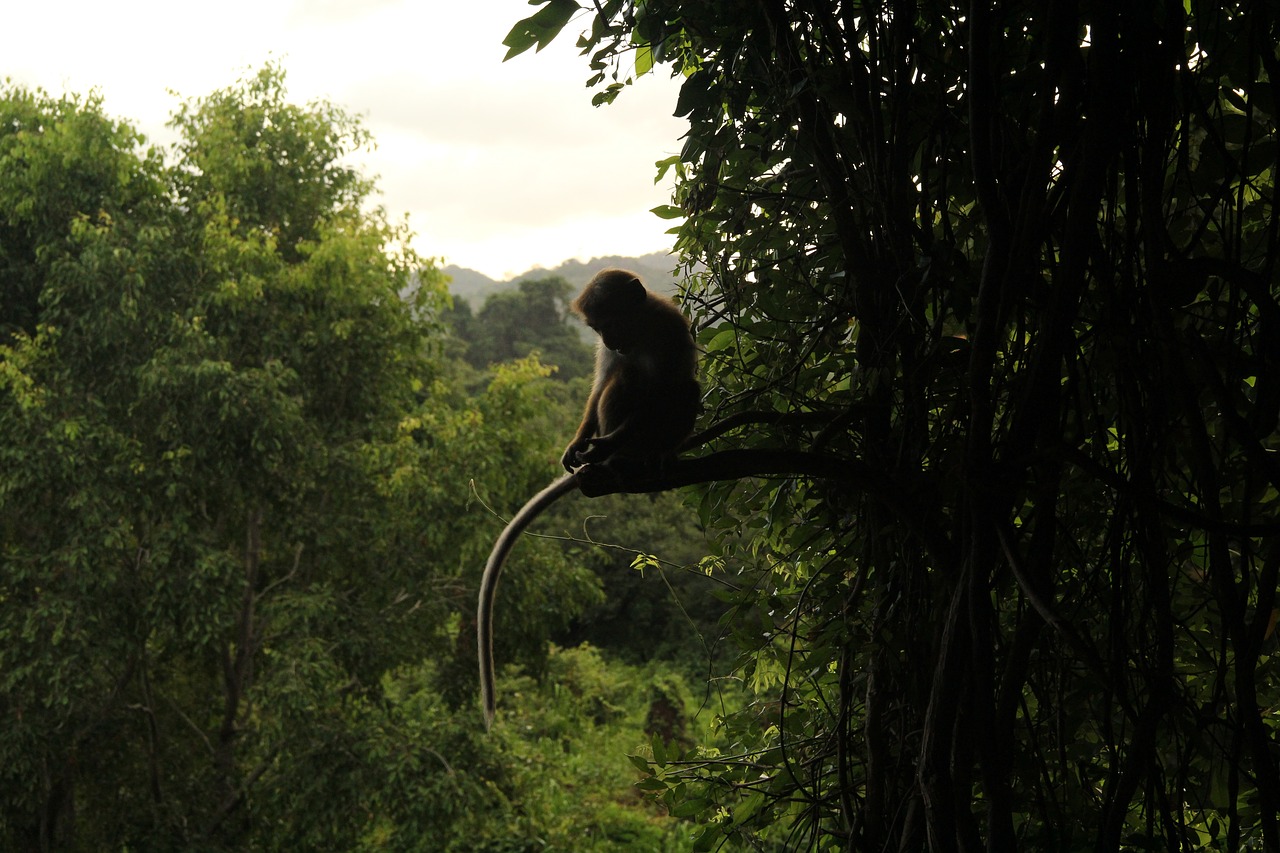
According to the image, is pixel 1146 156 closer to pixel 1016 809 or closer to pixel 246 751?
pixel 1016 809

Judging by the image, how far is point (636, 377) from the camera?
213 centimetres

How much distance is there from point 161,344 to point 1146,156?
5.45 metres

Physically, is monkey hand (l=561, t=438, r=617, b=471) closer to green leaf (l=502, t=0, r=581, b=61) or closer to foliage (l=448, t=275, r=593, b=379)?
green leaf (l=502, t=0, r=581, b=61)

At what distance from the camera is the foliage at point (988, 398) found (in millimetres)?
956

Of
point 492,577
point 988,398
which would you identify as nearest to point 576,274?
point 492,577

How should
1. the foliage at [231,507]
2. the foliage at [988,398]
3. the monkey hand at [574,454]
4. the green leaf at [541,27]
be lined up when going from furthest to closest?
the foliage at [231,507], the monkey hand at [574,454], the green leaf at [541,27], the foliage at [988,398]

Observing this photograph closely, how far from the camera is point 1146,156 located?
0.98 meters

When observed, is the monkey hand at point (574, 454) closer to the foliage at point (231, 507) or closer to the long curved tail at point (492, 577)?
the long curved tail at point (492, 577)

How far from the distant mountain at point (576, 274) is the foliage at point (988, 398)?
0.43 metres

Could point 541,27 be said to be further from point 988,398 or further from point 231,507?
point 231,507

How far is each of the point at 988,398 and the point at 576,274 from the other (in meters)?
24.0

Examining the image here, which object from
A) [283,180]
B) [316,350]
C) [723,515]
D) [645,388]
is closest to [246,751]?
[316,350]

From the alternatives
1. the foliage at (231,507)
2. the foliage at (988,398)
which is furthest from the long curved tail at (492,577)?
the foliage at (231,507)

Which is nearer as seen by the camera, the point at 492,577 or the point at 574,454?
the point at 492,577
